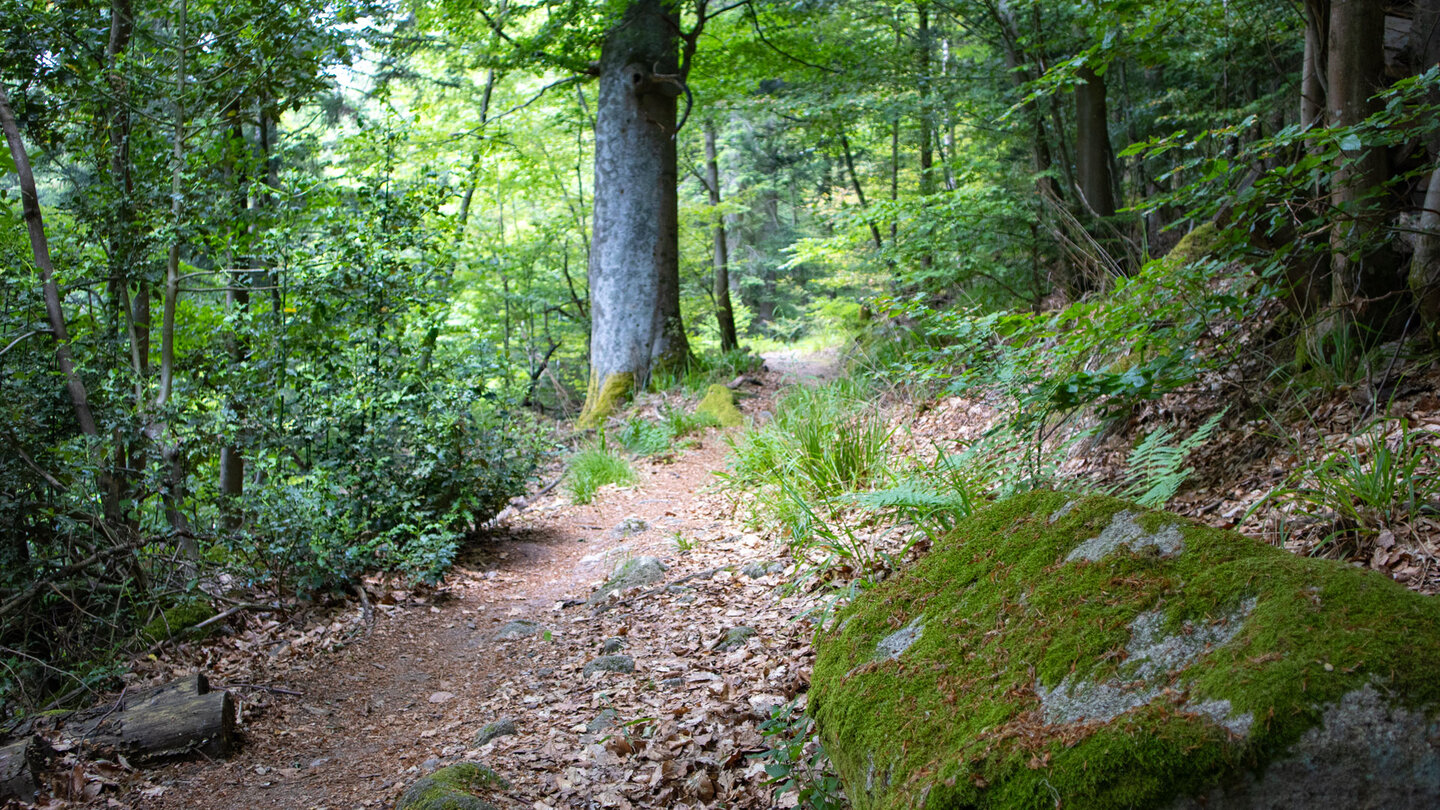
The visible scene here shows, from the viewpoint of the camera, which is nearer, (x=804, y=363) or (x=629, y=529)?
(x=629, y=529)

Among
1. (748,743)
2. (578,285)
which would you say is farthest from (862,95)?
(748,743)

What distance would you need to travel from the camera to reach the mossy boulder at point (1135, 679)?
4.13 feet

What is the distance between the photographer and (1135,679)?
1539mm

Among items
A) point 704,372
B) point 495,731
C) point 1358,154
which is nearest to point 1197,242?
point 1358,154

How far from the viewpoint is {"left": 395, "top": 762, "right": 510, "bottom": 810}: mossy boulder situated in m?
2.33

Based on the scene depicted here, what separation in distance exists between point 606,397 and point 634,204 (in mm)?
2423

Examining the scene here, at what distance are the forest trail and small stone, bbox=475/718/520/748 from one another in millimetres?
24

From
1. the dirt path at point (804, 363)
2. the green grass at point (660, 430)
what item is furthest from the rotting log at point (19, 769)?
the dirt path at point (804, 363)

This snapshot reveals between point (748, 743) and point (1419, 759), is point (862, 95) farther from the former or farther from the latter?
point (1419, 759)

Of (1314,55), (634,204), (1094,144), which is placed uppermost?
(634,204)

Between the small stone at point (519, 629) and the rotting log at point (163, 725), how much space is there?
1.28 metres

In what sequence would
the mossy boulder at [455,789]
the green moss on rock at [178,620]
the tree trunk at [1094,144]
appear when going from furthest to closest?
the tree trunk at [1094,144] < the green moss on rock at [178,620] < the mossy boulder at [455,789]

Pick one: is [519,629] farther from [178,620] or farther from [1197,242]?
[1197,242]

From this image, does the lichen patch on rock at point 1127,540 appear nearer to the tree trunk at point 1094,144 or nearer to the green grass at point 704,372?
the tree trunk at point 1094,144
